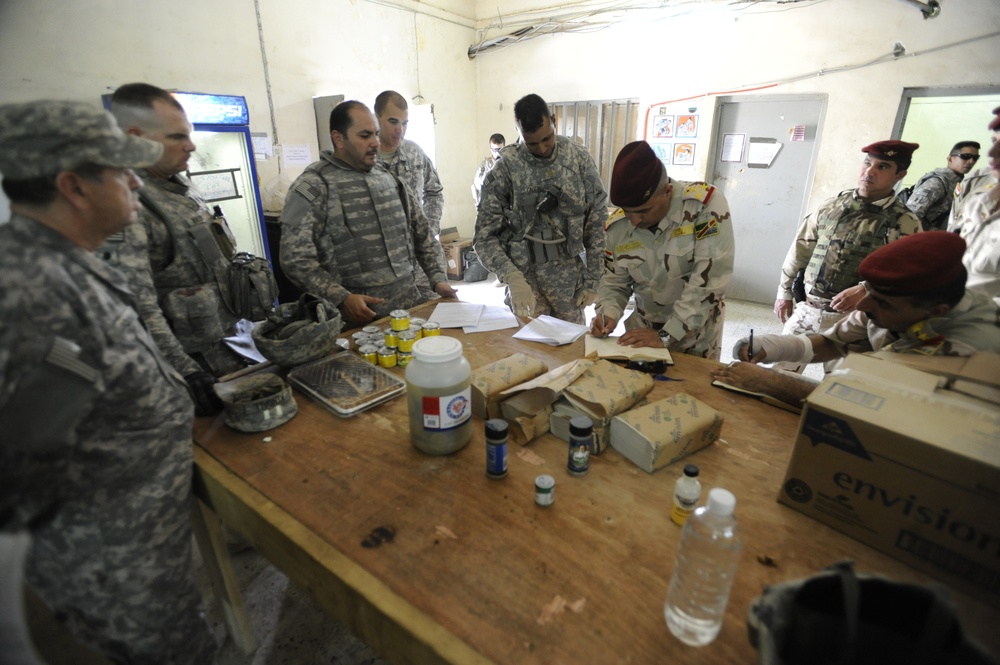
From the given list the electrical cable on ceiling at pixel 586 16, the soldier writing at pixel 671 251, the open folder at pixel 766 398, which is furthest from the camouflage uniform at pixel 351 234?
the electrical cable on ceiling at pixel 586 16

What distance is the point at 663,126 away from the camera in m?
4.86

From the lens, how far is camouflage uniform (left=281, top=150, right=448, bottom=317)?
2068mm

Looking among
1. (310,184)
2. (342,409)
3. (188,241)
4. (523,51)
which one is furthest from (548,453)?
(523,51)

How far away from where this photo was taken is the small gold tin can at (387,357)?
5.19 feet

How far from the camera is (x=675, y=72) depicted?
4629 millimetres

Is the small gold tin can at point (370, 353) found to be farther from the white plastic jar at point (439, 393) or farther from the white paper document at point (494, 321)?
the white plastic jar at point (439, 393)

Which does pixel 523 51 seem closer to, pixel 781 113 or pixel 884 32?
pixel 781 113

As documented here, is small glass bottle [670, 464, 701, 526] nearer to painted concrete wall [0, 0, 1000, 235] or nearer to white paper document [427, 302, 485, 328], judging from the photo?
white paper document [427, 302, 485, 328]

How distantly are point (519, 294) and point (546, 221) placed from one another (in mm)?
563

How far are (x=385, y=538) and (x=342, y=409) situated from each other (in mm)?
482

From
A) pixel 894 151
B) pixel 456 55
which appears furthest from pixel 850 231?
pixel 456 55

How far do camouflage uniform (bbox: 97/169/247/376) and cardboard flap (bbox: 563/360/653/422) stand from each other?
125 centimetres

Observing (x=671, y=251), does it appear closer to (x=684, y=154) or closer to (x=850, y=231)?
(x=850, y=231)

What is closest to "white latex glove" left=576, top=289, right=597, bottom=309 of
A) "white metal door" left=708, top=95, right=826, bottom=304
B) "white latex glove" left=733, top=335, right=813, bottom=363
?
"white latex glove" left=733, top=335, right=813, bottom=363
